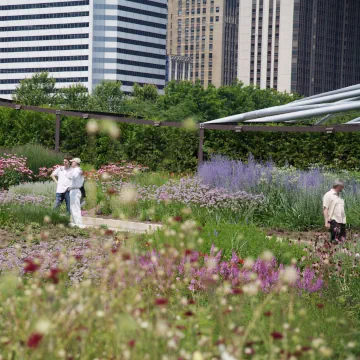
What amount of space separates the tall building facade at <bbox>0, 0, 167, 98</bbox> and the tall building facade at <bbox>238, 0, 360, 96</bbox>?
2048cm

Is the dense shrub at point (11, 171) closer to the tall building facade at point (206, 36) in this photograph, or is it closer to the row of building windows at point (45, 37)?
the row of building windows at point (45, 37)

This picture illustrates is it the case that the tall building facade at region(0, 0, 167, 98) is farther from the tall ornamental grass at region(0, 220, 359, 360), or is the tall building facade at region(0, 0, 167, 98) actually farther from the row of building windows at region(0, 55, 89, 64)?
the tall ornamental grass at region(0, 220, 359, 360)

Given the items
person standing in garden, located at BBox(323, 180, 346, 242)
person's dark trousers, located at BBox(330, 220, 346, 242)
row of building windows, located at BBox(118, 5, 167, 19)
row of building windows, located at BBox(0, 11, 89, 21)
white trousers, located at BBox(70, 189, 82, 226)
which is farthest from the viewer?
row of building windows, located at BBox(0, 11, 89, 21)

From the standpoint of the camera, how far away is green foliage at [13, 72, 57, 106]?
295 feet

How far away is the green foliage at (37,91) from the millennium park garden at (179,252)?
68.5m

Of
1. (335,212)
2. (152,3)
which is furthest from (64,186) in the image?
(152,3)

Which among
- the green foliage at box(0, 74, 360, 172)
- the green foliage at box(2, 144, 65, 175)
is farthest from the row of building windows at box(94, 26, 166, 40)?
the green foliage at box(2, 144, 65, 175)

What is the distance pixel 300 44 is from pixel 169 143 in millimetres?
126005

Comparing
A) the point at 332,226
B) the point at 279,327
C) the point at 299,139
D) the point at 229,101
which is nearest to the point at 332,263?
the point at 279,327

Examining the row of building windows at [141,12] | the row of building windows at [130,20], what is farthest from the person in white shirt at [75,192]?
the row of building windows at [141,12]

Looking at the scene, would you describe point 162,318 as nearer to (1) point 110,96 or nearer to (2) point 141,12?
(1) point 110,96

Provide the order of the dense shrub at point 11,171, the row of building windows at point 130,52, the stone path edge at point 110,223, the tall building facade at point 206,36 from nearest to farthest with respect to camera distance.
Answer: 1. the stone path edge at point 110,223
2. the dense shrub at point 11,171
3. the row of building windows at point 130,52
4. the tall building facade at point 206,36

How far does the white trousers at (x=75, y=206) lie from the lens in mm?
11164

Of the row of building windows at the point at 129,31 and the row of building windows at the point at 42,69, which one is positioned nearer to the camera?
the row of building windows at the point at 129,31
